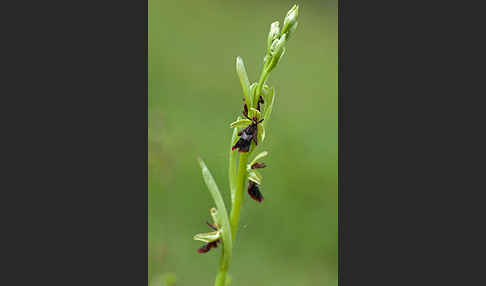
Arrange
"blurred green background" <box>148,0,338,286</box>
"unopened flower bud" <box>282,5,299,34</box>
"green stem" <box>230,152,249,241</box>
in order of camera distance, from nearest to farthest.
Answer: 1. "unopened flower bud" <box>282,5,299,34</box>
2. "green stem" <box>230,152,249,241</box>
3. "blurred green background" <box>148,0,338,286</box>

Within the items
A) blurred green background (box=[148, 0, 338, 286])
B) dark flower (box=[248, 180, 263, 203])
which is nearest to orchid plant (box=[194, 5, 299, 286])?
dark flower (box=[248, 180, 263, 203])

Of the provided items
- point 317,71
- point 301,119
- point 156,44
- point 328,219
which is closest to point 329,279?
point 328,219

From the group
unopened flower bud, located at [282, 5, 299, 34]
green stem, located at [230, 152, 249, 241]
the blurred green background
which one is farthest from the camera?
the blurred green background

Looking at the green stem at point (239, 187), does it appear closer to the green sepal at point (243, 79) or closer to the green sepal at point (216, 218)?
the green sepal at point (216, 218)

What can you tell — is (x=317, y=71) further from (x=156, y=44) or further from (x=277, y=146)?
(x=156, y=44)

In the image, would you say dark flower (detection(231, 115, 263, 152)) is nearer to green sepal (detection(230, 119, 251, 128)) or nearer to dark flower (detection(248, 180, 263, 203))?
green sepal (detection(230, 119, 251, 128))

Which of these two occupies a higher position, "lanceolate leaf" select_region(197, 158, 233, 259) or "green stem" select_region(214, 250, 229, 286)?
"lanceolate leaf" select_region(197, 158, 233, 259)

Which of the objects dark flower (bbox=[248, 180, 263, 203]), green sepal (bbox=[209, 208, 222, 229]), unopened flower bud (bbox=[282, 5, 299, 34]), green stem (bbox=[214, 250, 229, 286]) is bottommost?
green stem (bbox=[214, 250, 229, 286])

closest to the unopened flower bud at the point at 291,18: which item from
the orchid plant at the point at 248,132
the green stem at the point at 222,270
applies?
the orchid plant at the point at 248,132
